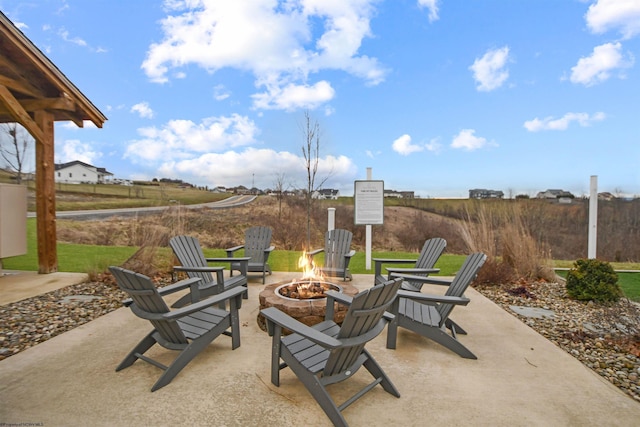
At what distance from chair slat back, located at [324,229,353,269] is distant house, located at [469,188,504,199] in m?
6.06

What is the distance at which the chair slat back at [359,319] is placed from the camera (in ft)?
6.07

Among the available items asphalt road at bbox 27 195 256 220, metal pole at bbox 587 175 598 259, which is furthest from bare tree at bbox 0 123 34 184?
metal pole at bbox 587 175 598 259

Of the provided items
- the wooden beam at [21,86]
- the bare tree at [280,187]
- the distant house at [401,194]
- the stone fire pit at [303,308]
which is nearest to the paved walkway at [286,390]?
the stone fire pit at [303,308]

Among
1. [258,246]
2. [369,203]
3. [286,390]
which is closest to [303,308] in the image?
[286,390]

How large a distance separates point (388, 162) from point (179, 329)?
619 centimetres

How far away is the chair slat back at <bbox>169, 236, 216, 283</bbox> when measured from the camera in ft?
13.3

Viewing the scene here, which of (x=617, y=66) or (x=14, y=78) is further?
(x=617, y=66)

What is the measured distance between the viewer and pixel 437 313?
3164 millimetres

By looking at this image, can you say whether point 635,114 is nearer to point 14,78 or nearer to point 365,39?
point 365,39

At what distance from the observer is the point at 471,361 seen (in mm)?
2734

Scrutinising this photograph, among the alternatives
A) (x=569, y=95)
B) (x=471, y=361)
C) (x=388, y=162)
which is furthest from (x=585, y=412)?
(x=569, y=95)

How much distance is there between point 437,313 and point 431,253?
1.24 m

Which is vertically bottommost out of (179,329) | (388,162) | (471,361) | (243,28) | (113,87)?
(471,361)

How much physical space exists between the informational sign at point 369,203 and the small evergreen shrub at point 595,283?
123 inches
